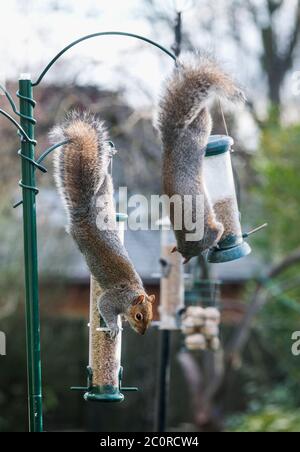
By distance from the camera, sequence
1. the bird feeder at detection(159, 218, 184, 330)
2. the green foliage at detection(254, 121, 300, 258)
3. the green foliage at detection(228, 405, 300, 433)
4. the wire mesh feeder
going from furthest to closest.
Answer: the green foliage at detection(254, 121, 300, 258) < the green foliage at detection(228, 405, 300, 433) < the wire mesh feeder < the bird feeder at detection(159, 218, 184, 330)

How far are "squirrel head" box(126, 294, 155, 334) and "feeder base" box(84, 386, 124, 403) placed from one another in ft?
0.83

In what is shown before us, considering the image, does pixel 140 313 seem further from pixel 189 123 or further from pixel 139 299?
pixel 189 123

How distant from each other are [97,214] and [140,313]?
0.31 m

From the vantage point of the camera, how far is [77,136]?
268 centimetres

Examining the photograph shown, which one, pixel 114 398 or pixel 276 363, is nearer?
pixel 114 398

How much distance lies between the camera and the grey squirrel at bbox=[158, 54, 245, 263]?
2.69 meters

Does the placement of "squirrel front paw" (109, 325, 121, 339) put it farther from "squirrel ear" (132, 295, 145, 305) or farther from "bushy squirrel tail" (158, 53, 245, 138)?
"bushy squirrel tail" (158, 53, 245, 138)

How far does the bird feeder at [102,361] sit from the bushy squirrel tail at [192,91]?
1.22 feet

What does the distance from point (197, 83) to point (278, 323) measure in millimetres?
A: 5855

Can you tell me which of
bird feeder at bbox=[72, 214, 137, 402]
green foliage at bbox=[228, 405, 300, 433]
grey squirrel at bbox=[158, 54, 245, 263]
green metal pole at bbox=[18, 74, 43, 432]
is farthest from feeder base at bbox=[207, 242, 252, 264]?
green foliage at bbox=[228, 405, 300, 433]

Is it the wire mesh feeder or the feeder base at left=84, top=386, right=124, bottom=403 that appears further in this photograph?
the wire mesh feeder

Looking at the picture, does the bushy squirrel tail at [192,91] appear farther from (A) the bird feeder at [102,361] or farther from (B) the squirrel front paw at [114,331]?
(B) the squirrel front paw at [114,331]
